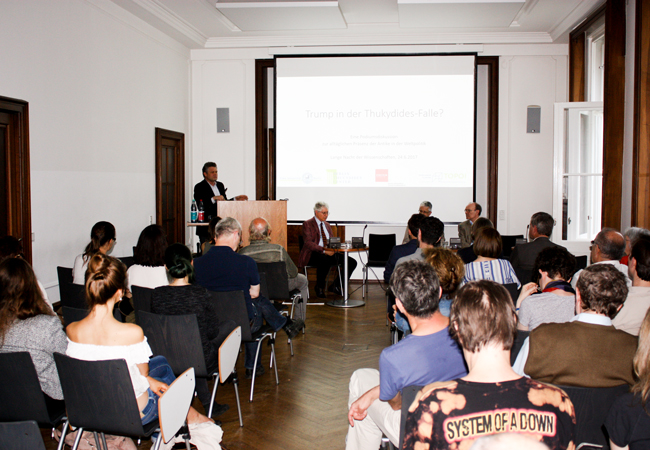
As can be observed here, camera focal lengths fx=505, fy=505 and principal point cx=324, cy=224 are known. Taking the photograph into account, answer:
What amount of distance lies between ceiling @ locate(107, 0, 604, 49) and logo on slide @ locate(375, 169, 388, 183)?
83.4 inches

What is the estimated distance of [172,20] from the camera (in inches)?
290

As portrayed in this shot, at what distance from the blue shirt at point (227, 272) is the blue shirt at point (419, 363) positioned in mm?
1951

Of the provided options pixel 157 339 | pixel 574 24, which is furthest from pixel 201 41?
pixel 157 339

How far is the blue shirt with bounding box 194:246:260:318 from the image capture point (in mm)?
3738

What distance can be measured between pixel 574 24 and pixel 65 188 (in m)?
7.15

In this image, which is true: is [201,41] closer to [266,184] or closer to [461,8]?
[266,184]

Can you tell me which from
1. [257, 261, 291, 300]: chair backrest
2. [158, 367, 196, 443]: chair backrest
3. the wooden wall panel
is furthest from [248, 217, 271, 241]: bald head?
the wooden wall panel

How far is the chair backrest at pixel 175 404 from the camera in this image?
2.10 meters

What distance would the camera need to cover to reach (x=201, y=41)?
330 inches

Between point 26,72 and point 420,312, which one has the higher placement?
point 26,72

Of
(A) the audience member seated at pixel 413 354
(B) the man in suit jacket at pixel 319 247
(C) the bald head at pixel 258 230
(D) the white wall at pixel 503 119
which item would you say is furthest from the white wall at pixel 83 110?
(A) the audience member seated at pixel 413 354

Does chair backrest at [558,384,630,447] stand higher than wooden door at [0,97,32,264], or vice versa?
wooden door at [0,97,32,264]

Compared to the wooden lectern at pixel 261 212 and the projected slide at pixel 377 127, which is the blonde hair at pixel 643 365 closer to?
the wooden lectern at pixel 261 212

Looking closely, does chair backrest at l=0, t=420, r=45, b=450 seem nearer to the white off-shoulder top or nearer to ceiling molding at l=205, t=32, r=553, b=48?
the white off-shoulder top
